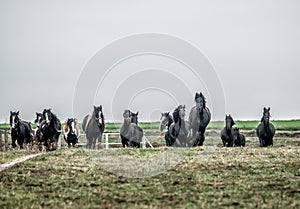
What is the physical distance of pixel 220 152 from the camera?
25.8 metres

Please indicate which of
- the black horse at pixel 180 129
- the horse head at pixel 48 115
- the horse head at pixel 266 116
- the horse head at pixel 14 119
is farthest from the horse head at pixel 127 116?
the horse head at pixel 266 116

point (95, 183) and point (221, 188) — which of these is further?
point (95, 183)

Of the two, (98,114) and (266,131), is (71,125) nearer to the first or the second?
(98,114)

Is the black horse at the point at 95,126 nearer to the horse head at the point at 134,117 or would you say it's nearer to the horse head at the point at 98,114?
the horse head at the point at 98,114

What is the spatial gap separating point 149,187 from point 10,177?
5.16 metres

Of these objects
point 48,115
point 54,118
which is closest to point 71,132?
point 54,118

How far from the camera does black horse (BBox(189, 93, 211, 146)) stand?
32.5 meters

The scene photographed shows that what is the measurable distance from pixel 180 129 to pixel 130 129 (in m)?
5.00

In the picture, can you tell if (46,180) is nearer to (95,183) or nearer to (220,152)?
(95,183)

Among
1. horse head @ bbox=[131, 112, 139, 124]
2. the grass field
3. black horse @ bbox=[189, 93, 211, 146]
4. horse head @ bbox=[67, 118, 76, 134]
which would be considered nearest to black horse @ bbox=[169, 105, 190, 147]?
black horse @ bbox=[189, 93, 211, 146]

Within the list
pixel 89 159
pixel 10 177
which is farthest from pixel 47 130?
pixel 10 177

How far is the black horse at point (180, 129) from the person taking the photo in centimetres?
3459

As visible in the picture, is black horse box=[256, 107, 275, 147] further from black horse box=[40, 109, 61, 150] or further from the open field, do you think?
black horse box=[40, 109, 61, 150]

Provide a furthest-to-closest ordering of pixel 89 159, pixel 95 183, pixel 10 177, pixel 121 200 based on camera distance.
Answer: pixel 89 159, pixel 10 177, pixel 95 183, pixel 121 200
